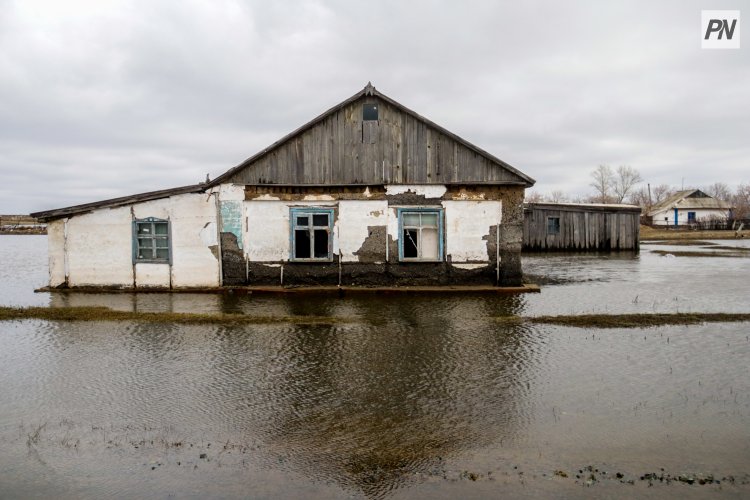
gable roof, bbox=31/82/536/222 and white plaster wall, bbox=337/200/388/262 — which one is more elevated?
gable roof, bbox=31/82/536/222

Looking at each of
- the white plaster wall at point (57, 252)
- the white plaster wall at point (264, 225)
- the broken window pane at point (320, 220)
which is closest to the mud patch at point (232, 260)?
the white plaster wall at point (264, 225)

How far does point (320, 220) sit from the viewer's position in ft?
53.0

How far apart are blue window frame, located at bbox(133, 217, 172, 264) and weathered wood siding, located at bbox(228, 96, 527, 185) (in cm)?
245

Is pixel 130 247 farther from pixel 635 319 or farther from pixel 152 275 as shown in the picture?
pixel 635 319

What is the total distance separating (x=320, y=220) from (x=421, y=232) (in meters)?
2.94

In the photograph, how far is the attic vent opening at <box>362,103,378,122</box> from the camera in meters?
15.9

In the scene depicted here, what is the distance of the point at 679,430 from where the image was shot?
5.52 metres

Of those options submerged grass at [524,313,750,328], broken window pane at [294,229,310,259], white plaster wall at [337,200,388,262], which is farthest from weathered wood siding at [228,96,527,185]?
submerged grass at [524,313,750,328]

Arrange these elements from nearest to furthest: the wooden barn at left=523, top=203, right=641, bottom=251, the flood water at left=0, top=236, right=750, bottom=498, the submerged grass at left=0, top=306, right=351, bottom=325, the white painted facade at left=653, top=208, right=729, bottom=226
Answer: the flood water at left=0, top=236, right=750, bottom=498
the submerged grass at left=0, top=306, right=351, bottom=325
the wooden barn at left=523, top=203, right=641, bottom=251
the white painted facade at left=653, top=208, right=729, bottom=226

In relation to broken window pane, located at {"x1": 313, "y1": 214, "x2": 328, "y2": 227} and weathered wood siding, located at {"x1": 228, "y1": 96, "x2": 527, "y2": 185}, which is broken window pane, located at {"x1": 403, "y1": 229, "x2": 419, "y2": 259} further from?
broken window pane, located at {"x1": 313, "y1": 214, "x2": 328, "y2": 227}

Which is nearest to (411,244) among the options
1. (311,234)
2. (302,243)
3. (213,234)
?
(311,234)

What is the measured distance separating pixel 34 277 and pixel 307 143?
11906mm

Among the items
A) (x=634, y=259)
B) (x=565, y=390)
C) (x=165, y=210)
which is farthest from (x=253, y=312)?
(x=634, y=259)

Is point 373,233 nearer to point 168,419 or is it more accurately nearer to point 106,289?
point 106,289
